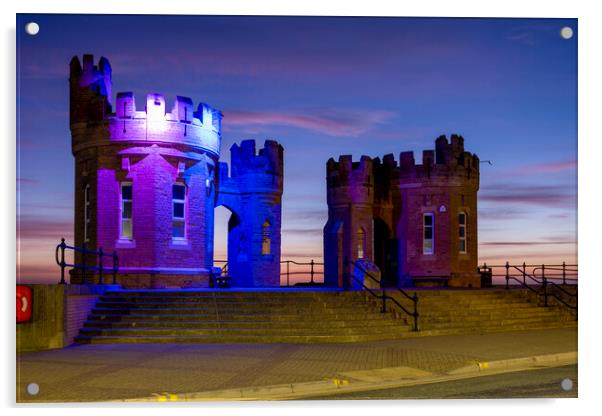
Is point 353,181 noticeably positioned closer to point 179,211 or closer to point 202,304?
point 179,211

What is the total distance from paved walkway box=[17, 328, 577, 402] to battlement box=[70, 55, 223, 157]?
26.6ft

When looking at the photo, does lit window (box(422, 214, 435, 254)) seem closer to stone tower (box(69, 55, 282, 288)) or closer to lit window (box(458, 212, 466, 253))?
lit window (box(458, 212, 466, 253))

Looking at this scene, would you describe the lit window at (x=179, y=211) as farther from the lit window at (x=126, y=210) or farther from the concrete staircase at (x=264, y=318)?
the concrete staircase at (x=264, y=318)

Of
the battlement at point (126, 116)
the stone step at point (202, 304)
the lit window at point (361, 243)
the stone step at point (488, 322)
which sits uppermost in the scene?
the battlement at point (126, 116)

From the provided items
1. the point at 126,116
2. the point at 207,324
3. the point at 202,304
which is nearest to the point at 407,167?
the point at 126,116

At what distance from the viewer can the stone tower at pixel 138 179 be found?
23.5 m

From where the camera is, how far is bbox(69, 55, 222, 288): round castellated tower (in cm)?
2353

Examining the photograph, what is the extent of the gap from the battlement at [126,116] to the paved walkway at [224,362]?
26.6ft

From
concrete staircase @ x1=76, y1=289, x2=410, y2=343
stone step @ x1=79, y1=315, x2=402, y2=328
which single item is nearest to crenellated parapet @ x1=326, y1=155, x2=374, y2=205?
concrete staircase @ x1=76, y1=289, x2=410, y2=343

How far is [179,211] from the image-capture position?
24562 mm

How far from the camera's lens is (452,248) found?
105 ft

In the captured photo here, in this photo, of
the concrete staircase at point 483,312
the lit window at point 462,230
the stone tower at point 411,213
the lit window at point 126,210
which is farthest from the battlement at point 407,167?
the lit window at point 126,210

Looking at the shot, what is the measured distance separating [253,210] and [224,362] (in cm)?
1571

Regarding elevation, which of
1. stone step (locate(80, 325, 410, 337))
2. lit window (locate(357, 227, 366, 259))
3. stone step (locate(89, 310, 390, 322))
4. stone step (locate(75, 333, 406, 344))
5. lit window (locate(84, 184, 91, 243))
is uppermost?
lit window (locate(84, 184, 91, 243))
